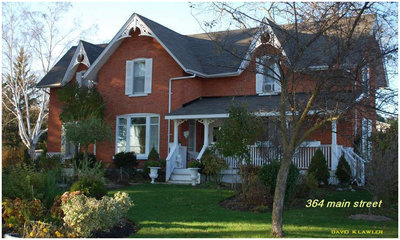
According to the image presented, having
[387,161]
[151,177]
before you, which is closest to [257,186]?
[387,161]

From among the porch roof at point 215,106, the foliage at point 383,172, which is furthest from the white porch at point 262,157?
the foliage at point 383,172

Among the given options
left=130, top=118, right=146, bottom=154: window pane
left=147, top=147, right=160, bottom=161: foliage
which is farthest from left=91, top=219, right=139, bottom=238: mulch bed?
left=130, top=118, right=146, bottom=154: window pane

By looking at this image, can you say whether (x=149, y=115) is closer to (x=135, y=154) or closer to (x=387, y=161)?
(x=135, y=154)

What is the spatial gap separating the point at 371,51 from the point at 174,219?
5788mm

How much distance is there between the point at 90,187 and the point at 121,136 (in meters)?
11.0

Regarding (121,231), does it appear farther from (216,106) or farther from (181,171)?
(216,106)

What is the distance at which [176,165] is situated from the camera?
19406mm

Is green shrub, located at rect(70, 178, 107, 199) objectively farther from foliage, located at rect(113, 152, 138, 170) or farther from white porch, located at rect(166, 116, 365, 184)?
foliage, located at rect(113, 152, 138, 170)

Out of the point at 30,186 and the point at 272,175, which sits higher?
the point at 272,175

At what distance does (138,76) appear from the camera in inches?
867

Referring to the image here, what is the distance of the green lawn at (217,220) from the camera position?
8.91 meters

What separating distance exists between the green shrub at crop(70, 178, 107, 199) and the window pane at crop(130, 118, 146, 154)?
386 inches

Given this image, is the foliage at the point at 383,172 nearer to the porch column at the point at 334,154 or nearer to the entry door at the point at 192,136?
the porch column at the point at 334,154

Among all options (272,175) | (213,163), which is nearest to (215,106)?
(213,163)
